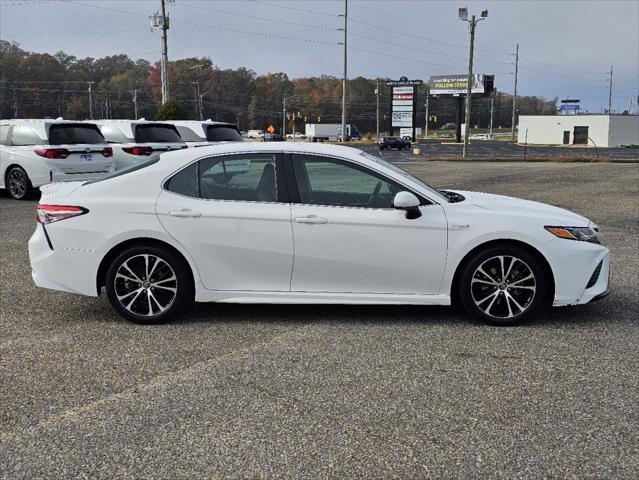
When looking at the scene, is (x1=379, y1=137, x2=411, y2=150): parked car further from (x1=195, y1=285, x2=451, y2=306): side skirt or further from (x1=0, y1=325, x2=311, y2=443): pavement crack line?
(x1=0, y1=325, x2=311, y2=443): pavement crack line

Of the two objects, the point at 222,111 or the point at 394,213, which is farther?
the point at 222,111

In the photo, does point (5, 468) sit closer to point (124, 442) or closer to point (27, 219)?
point (124, 442)

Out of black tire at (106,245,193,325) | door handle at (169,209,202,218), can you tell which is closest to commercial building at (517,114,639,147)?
door handle at (169,209,202,218)

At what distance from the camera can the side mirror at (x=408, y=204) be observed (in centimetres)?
553

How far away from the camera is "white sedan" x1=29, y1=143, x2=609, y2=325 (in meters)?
5.59

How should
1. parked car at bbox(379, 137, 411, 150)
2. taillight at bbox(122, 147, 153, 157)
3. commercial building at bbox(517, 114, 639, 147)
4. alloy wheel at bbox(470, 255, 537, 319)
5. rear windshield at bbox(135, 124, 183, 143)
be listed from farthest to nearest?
commercial building at bbox(517, 114, 639, 147)
parked car at bbox(379, 137, 411, 150)
rear windshield at bbox(135, 124, 183, 143)
taillight at bbox(122, 147, 153, 157)
alloy wheel at bbox(470, 255, 537, 319)

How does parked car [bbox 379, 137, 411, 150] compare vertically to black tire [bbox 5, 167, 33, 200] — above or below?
above

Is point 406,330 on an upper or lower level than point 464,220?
lower

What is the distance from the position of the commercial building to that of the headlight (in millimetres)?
79607

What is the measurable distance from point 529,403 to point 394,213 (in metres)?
2.02

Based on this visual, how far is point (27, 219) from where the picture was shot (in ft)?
40.6

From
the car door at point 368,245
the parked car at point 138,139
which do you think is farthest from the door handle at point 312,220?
the parked car at point 138,139

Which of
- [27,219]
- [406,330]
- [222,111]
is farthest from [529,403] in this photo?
[222,111]

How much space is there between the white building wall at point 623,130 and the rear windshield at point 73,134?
7708 cm
